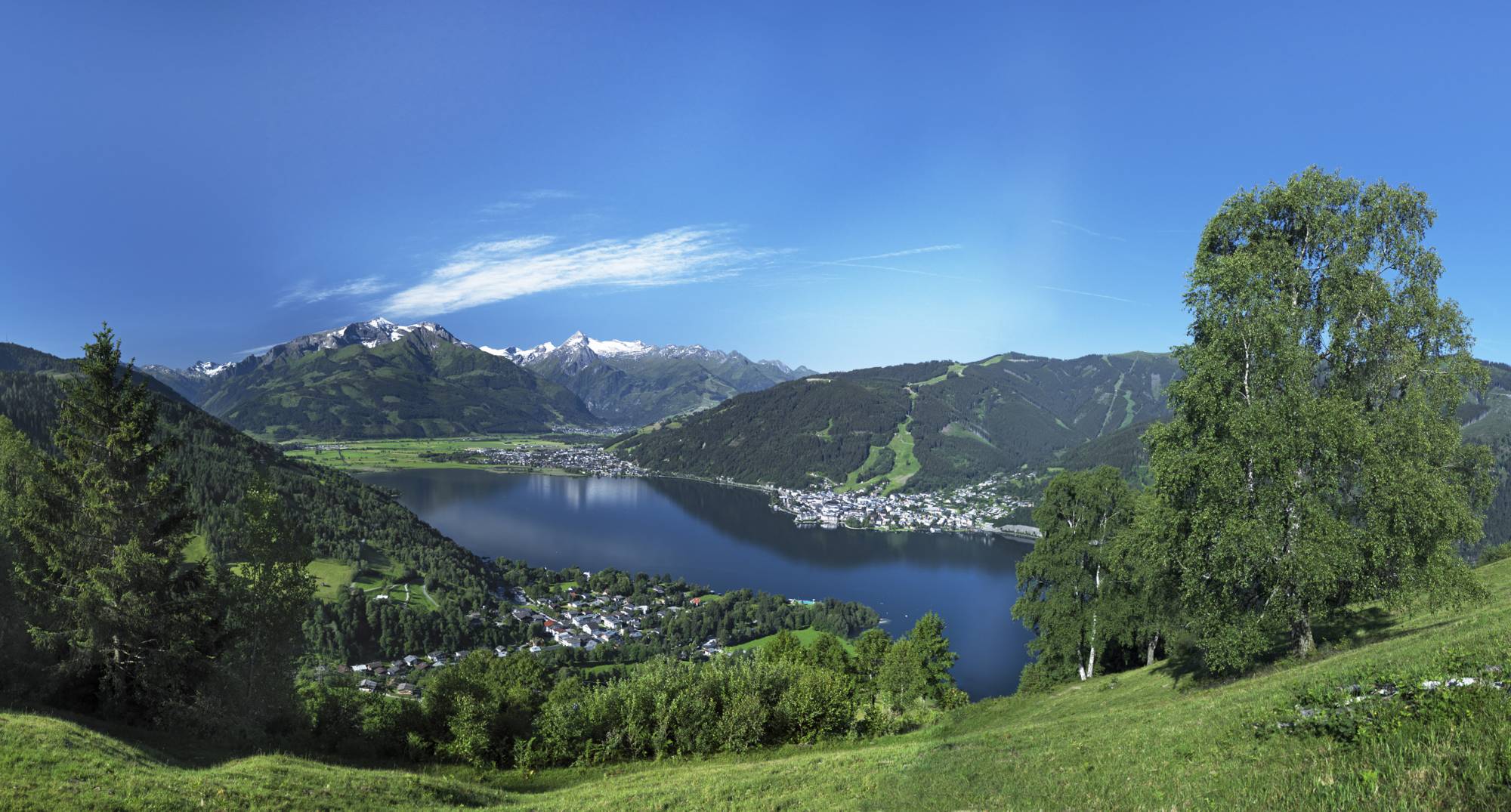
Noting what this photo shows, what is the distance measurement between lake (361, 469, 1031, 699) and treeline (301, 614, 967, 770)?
53011mm

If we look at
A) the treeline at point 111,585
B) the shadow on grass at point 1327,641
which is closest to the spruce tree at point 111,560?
the treeline at point 111,585

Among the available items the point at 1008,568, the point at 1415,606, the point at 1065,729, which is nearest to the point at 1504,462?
the point at 1008,568

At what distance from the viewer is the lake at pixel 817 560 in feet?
320

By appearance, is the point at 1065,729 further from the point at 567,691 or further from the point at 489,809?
the point at 567,691

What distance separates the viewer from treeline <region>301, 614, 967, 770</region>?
2478cm

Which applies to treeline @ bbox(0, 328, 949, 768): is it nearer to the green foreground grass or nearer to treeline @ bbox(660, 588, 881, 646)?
the green foreground grass

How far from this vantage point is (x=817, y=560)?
15038cm

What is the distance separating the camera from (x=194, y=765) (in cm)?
1562

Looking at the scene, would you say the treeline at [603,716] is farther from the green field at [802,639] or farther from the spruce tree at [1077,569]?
the green field at [802,639]

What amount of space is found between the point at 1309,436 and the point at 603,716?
84.0ft

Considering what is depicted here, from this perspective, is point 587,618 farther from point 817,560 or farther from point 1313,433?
point 1313,433

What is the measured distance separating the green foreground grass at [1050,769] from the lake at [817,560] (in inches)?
2431

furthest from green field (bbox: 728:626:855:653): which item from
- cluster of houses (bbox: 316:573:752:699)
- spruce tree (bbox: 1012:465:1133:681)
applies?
spruce tree (bbox: 1012:465:1133:681)

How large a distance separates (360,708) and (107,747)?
41.6 feet
